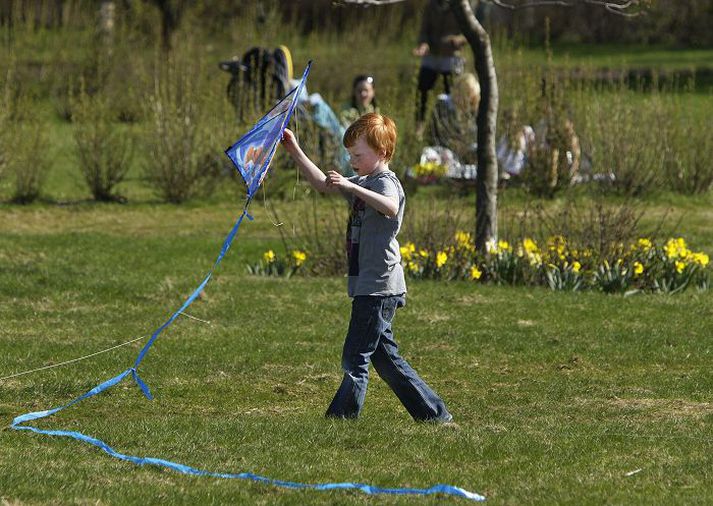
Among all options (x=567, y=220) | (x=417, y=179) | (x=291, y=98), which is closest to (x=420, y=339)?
(x=291, y=98)

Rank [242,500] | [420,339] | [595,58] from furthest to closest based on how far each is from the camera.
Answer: [595,58]
[420,339]
[242,500]

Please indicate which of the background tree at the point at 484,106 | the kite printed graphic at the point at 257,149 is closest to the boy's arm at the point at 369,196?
the kite printed graphic at the point at 257,149

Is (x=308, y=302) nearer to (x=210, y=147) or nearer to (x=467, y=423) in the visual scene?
(x=467, y=423)

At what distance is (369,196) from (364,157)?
283mm

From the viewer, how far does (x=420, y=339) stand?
9.09 meters

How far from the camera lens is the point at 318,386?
7840 millimetres

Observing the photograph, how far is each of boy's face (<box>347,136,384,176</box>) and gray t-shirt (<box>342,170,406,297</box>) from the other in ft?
0.13

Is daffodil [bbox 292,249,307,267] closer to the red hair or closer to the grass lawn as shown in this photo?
the grass lawn

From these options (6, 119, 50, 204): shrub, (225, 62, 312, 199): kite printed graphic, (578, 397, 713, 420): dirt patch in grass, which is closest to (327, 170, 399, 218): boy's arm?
(225, 62, 312, 199): kite printed graphic

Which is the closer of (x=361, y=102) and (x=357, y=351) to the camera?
(x=357, y=351)

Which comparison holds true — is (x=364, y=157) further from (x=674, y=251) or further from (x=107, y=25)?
(x=107, y=25)

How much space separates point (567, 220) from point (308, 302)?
319 centimetres

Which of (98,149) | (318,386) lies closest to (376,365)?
(318,386)

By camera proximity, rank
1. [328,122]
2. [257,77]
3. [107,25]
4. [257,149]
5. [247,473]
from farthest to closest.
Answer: [107,25] → [257,77] → [328,122] → [257,149] → [247,473]
